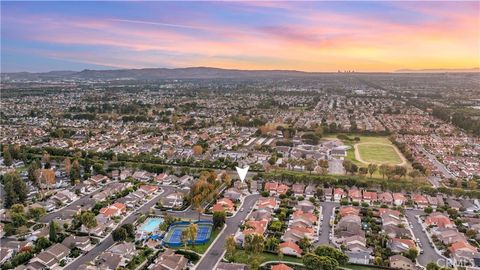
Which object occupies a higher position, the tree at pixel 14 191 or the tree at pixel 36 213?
the tree at pixel 14 191

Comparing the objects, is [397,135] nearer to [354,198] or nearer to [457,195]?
[457,195]

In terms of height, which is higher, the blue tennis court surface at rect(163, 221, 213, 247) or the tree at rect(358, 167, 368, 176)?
the tree at rect(358, 167, 368, 176)

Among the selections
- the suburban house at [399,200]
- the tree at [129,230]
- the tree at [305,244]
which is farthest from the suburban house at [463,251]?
the tree at [129,230]

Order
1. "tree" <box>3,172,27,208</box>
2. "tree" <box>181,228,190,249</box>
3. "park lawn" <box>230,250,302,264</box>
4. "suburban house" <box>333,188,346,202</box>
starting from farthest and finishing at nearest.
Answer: "suburban house" <box>333,188,346,202</box> < "tree" <box>3,172,27,208</box> < "tree" <box>181,228,190,249</box> < "park lawn" <box>230,250,302,264</box>

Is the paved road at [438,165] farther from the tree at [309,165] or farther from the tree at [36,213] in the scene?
the tree at [36,213]

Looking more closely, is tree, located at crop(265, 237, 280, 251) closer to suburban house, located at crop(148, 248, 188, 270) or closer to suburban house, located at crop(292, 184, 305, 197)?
suburban house, located at crop(148, 248, 188, 270)

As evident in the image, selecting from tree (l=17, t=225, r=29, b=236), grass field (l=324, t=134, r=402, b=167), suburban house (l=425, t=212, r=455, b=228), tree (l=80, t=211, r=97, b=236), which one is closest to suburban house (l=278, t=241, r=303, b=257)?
suburban house (l=425, t=212, r=455, b=228)

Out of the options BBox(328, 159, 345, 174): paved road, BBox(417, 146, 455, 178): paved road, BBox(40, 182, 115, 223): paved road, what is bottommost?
A: BBox(417, 146, 455, 178): paved road
